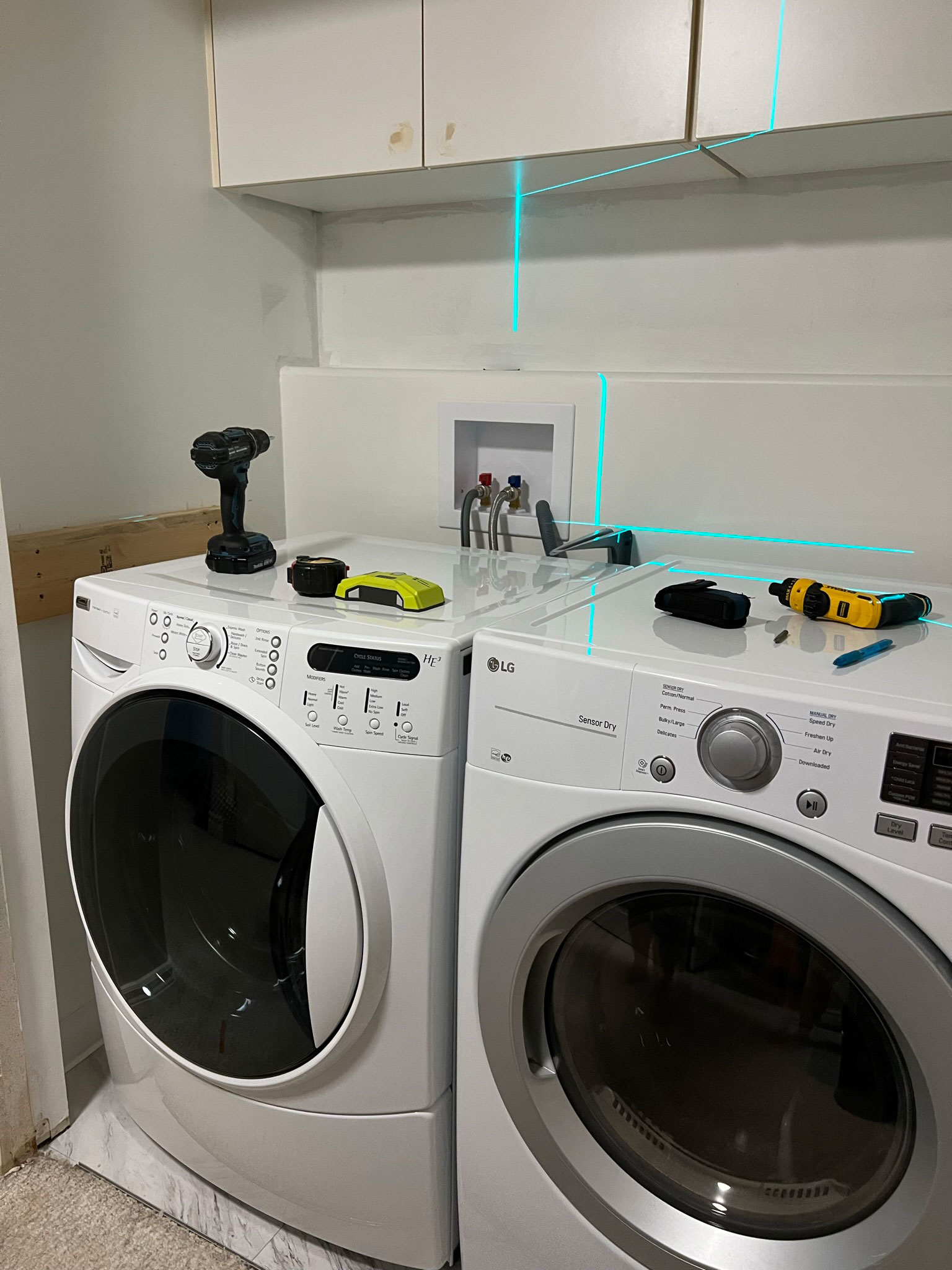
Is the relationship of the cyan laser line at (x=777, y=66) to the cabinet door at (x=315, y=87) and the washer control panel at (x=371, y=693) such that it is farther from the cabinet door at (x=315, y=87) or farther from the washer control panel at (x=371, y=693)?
the washer control panel at (x=371, y=693)

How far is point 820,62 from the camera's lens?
1.14 metres

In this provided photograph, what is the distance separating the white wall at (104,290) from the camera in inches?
54.9

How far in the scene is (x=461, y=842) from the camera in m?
1.08

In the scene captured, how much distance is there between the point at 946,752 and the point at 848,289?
0.92 meters

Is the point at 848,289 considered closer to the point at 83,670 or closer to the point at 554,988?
the point at 554,988

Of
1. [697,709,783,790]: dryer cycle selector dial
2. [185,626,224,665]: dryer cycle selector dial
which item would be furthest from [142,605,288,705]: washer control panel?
[697,709,783,790]: dryer cycle selector dial

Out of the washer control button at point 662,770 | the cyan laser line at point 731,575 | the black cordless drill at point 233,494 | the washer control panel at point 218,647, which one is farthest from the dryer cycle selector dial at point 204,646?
the cyan laser line at point 731,575

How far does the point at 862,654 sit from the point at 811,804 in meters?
0.20

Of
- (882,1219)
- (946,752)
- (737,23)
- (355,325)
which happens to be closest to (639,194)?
(737,23)

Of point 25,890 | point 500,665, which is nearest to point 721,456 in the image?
point 500,665

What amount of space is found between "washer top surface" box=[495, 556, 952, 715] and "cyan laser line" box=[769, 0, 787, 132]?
0.61 metres

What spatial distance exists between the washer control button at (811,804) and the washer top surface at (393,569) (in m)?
0.41

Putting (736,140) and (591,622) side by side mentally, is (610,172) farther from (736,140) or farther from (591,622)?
(591,622)

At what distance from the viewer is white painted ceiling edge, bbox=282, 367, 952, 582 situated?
1.37 m
